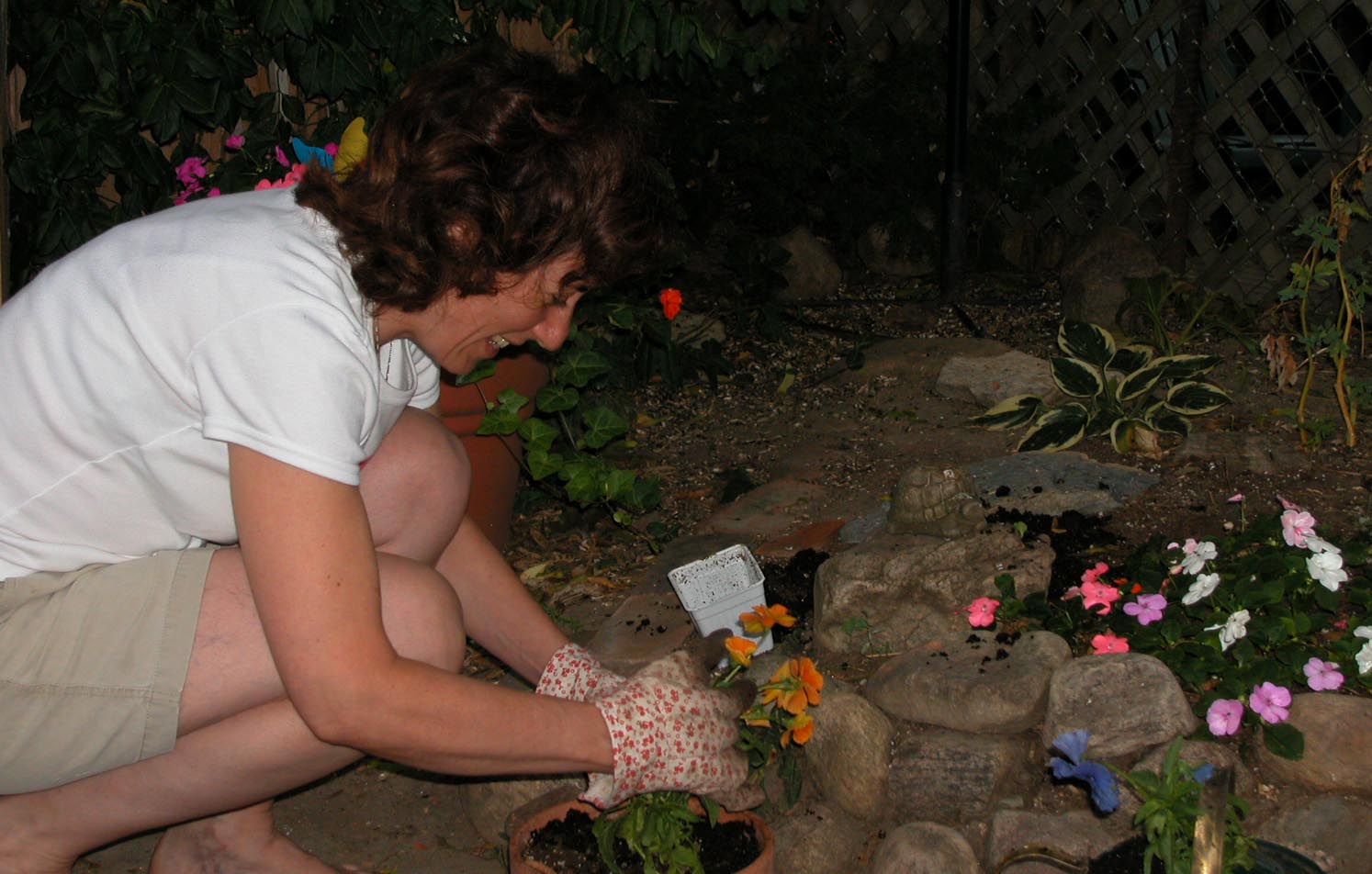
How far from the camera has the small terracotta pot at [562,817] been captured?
5.38 feet

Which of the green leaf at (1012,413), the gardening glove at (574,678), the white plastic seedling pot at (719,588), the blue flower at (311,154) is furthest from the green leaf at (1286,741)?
the blue flower at (311,154)

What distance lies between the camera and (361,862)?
1.99m

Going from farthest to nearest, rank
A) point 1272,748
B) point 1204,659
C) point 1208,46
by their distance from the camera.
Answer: point 1208,46, point 1204,659, point 1272,748

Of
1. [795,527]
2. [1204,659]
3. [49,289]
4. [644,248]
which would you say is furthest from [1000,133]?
[49,289]

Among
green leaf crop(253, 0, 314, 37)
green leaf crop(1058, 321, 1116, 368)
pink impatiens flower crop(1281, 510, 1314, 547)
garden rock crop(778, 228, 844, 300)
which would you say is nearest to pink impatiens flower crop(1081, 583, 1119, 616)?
pink impatiens flower crop(1281, 510, 1314, 547)

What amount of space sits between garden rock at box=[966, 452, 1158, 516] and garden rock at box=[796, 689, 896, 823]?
2.36 feet

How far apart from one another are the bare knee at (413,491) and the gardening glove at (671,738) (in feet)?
1.21

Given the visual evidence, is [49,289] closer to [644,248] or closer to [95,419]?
[95,419]

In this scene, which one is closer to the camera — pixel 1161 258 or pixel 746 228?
pixel 1161 258

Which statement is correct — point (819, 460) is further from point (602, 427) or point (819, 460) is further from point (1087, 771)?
point (1087, 771)

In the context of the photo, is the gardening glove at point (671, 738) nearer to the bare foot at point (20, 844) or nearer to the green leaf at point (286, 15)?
the bare foot at point (20, 844)

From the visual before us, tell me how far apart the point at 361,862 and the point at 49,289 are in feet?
3.28

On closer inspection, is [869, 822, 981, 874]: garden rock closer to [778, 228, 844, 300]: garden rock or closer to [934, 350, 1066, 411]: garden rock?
[934, 350, 1066, 411]: garden rock

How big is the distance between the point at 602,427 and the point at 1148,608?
1289mm
